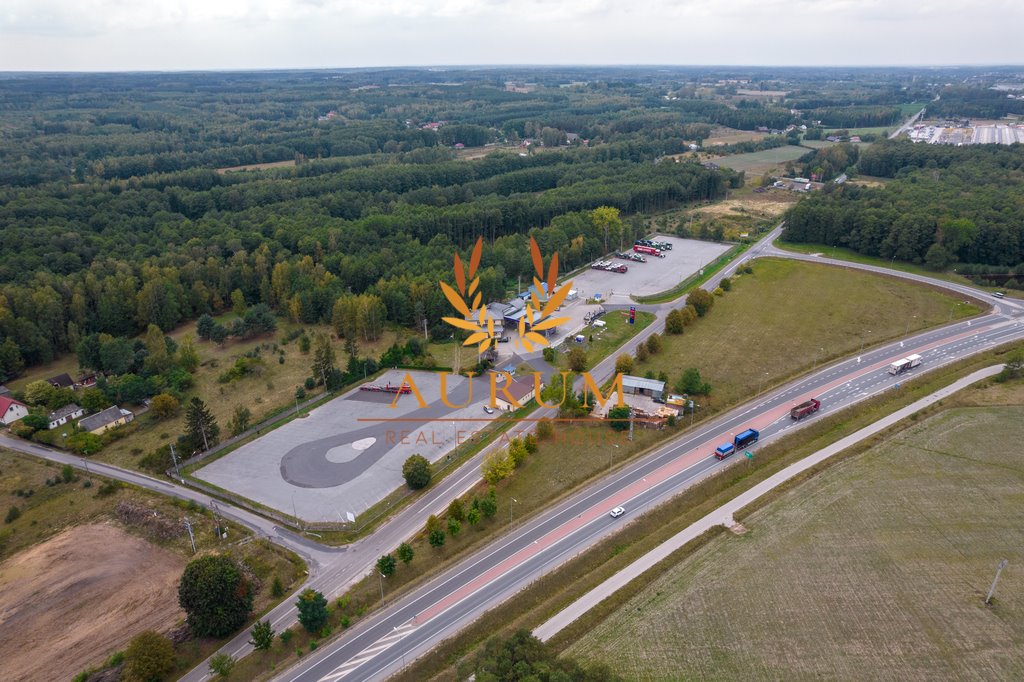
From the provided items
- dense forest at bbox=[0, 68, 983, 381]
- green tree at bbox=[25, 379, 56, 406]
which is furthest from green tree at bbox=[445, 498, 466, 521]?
green tree at bbox=[25, 379, 56, 406]

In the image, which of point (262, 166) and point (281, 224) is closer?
point (281, 224)

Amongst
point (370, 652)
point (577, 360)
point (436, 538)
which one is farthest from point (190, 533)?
point (577, 360)

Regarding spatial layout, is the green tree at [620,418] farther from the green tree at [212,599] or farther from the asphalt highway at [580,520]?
the green tree at [212,599]

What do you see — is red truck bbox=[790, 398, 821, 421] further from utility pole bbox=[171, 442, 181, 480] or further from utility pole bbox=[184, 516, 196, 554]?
utility pole bbox=[171, 442, 181, 480]

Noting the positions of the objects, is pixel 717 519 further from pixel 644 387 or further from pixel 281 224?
pixel 281 224

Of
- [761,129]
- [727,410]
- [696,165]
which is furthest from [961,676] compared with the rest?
[761,129]

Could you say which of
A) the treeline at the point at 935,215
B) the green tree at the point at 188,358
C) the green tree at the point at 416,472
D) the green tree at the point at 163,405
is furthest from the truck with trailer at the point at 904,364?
the green tree at the point at 188,358
